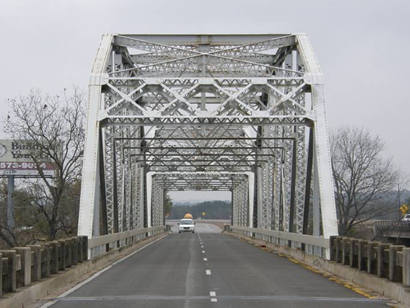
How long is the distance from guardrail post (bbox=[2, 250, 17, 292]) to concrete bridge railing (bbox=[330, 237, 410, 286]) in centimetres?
790

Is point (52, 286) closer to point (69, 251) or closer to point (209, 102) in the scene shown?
point (69, 251)

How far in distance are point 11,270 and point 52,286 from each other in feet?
11.1

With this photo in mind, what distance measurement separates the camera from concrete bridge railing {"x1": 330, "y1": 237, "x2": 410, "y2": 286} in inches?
598

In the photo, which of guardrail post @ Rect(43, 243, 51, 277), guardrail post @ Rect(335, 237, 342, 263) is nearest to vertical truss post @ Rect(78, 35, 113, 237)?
guardrail post @ Rect(43, 243, 51, 277)

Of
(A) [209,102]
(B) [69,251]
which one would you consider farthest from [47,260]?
(A) [209,102]

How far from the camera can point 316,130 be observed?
26.6 m

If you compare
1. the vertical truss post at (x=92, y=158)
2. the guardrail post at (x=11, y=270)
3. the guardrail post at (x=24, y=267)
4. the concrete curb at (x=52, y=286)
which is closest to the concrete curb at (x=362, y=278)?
the concrete curb at (x=52, y=286)

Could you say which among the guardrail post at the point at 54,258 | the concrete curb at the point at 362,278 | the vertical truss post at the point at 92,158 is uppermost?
the vertical truss post at the point at 92,158

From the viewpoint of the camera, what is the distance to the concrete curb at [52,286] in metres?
13.7

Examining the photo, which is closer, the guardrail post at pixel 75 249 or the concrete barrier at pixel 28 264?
the concrete barrier at pixel 28 264

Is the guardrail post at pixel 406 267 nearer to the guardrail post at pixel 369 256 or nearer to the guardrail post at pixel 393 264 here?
the guardrail post at pixel 393 264

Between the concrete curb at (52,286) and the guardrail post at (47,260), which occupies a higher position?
the guardrail post at (47,260)

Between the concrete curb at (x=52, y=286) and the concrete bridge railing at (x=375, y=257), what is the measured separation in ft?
24.9

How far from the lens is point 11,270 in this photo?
550 inches
